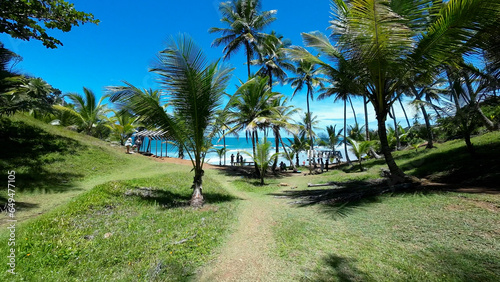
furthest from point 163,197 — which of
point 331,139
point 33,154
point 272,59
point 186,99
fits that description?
point 331,139

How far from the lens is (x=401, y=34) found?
503 centimetres

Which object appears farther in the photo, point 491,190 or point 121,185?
point 121,185

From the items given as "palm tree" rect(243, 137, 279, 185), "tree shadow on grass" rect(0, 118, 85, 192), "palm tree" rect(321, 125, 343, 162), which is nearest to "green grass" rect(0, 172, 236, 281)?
"tree shadow on grass" rect(0, 118, 85, 192)

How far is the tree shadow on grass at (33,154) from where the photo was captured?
7140 millimetres

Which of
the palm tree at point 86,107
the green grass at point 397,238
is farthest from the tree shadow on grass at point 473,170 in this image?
the palm tree at point 86,107

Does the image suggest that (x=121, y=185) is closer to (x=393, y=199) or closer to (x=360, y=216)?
(x=360, y=216)

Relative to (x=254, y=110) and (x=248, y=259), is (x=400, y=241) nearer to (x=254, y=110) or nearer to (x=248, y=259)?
(x=248, y=259)

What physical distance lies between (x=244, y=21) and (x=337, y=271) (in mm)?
17875

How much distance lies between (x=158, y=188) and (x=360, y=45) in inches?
306

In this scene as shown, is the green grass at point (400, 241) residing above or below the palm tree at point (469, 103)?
below

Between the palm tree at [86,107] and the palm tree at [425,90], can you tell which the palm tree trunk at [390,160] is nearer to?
the palm tree at [425,90]

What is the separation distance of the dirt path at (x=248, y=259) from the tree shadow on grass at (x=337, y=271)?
426mm

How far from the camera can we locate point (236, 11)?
17.3 m

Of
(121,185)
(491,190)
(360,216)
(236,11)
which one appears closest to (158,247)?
(360,216)
